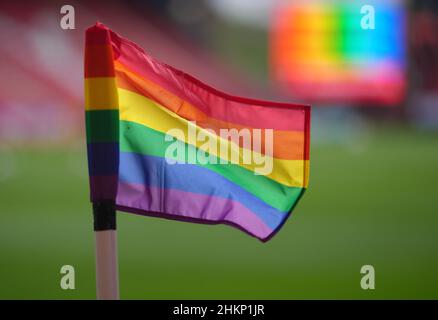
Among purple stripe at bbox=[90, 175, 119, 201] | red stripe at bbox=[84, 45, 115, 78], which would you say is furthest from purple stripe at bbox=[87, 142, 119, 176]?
red stripe at bbox=[84, 45, 115, 78]

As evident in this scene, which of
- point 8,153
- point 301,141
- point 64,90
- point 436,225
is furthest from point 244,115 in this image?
point 64,90

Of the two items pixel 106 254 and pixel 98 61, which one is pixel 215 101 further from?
pixel 106 254

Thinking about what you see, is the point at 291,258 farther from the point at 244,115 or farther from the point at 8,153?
the point at 8,153

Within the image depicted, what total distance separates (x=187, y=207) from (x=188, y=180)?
0.32ft

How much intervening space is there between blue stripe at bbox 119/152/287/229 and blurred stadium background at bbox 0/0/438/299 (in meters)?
2.34

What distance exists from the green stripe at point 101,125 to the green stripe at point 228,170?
37 cm

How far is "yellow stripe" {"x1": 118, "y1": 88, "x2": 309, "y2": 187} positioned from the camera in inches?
129

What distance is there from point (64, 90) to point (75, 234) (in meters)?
17.0

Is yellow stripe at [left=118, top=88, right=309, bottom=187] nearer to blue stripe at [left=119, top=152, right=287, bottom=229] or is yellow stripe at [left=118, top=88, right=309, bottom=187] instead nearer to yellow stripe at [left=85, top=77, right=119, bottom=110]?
blue stripe at [left=119, top=152, right=287, bottom=229]

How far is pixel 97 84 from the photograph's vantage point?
2.90m

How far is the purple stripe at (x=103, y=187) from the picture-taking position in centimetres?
289

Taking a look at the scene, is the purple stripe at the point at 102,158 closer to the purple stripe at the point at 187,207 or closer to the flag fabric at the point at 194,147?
the flag fabric at the point at 194,147

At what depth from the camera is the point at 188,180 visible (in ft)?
11.1

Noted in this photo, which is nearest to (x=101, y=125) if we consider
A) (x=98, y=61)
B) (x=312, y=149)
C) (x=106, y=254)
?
(x=98, y=61)
